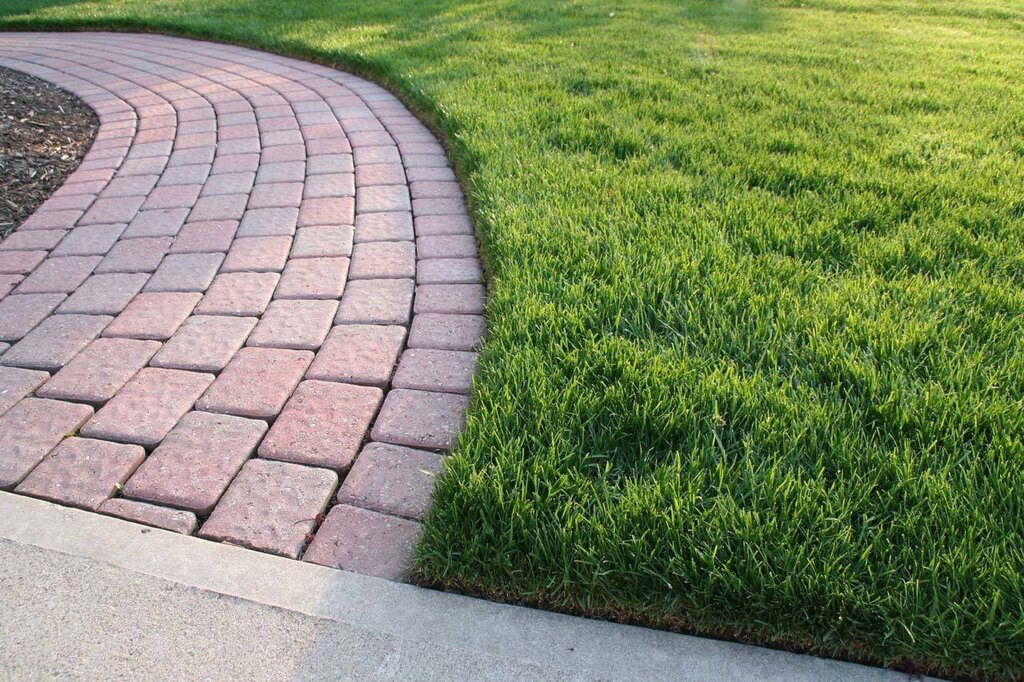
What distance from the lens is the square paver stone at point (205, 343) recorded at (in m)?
2.37

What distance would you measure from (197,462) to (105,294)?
1188mm

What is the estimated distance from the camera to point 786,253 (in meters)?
2.74

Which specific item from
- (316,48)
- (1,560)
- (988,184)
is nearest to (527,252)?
(1,560)

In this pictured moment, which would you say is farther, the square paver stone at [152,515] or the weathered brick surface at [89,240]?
the weathered brick surface at [89,240]

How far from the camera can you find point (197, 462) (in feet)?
6.44

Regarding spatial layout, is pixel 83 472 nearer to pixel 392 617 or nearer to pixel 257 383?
pixel 257 383

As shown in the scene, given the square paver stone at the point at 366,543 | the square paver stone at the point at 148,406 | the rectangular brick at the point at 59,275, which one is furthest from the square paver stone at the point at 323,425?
the rectangular brick at the point at 59,275

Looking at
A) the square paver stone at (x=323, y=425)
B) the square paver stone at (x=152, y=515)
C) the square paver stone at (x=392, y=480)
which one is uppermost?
the square paver stone at (x=392, y=480)

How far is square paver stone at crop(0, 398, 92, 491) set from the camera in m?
1.97

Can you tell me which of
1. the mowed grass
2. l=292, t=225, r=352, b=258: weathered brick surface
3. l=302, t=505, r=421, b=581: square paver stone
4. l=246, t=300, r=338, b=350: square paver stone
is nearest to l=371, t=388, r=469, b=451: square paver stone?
the mowed grass

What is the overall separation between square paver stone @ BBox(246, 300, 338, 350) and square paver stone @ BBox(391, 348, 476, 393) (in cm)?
33

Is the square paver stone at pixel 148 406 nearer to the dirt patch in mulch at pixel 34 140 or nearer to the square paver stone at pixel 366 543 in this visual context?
the square paver stone at pixel 366 543

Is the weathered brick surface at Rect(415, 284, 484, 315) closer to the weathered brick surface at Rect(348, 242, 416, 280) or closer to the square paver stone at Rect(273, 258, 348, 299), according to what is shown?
the weathered brick surface at Rect(348, 242, 416, 280)

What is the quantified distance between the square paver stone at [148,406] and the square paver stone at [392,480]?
0.58 m
